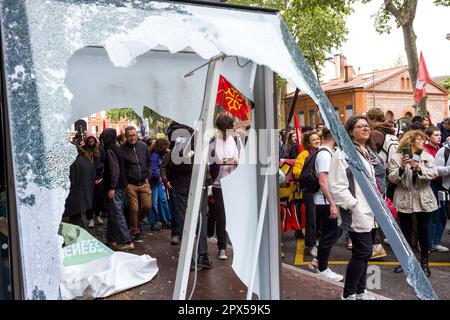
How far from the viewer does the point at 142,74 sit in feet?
11.8

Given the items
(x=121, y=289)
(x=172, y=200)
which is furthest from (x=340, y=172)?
(x=172, y=200)

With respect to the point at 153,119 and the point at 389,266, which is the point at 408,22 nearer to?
the point at 153,119

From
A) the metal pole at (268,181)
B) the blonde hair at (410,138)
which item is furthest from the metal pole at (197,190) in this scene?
the blonde hair at (410,138)

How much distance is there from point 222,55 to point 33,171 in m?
1.23

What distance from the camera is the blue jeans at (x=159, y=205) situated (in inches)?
321

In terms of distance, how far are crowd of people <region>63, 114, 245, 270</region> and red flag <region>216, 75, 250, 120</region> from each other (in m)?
0.92

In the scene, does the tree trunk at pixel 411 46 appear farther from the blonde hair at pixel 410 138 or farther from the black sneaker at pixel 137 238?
the black sneaker at pixel 137 238

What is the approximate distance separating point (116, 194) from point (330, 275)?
3.11 meters

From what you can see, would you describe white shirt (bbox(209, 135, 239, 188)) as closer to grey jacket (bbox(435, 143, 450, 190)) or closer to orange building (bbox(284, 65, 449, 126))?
grey jacket (bbox(435, 143, 450, 190))

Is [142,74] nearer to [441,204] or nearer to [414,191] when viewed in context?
[414,191]

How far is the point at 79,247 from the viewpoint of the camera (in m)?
4.06

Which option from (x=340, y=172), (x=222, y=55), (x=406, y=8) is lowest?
(x=340, y=172)

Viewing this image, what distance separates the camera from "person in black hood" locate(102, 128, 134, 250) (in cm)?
624
